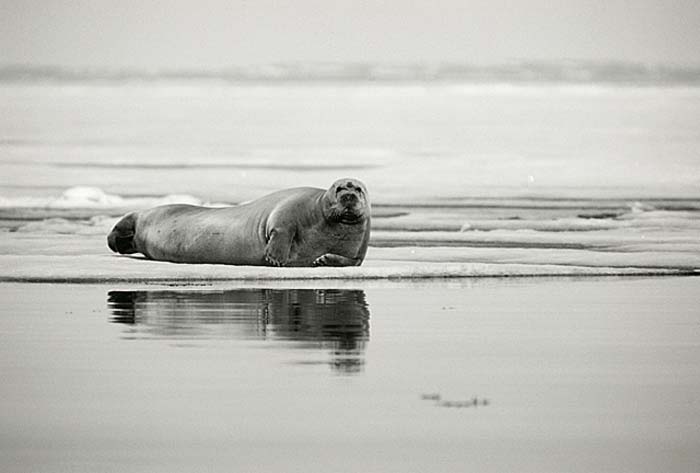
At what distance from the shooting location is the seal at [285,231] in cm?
1147

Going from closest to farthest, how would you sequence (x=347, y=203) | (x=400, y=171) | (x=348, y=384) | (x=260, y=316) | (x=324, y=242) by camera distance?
(x=348, y=384) → (x=260, y=316) → (x=347, y=203) → (x=324, y=242) → (x=400, y=171)

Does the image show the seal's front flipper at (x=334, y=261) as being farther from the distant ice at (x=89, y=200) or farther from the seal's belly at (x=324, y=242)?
the distant ice at (x=89, y=200)

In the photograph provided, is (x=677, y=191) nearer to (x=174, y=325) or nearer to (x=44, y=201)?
(x=44, y=201)

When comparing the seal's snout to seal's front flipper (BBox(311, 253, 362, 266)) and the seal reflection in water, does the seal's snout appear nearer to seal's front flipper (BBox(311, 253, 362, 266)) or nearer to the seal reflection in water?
seal's front flipper (BBox(311, 253, 362, 266))

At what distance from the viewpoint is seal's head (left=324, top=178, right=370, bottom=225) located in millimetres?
11438

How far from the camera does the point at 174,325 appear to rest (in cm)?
759

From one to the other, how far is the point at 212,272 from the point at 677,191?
10138mm

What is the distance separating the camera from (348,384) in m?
5.75

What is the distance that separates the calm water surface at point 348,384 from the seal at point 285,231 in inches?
99.5

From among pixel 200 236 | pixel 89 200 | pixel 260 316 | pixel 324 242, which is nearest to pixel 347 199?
pixel 324 242

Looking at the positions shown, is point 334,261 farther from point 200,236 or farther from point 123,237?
point 123,237

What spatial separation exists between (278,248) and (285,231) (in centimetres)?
14

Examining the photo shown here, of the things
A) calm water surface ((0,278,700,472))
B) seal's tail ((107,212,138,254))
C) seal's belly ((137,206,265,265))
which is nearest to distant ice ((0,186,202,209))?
seal's tail ((107,212,138,254))

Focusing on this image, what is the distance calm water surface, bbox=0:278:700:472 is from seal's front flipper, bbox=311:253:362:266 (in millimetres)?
2321
